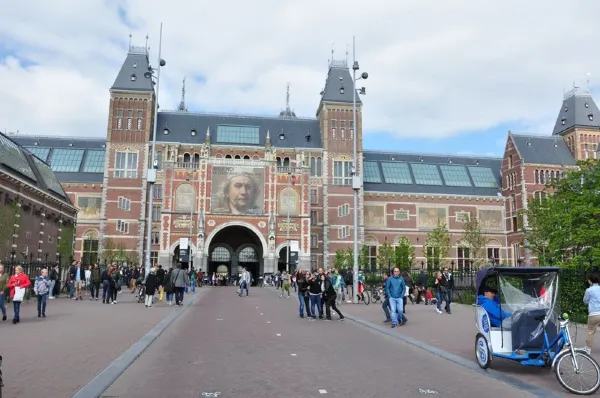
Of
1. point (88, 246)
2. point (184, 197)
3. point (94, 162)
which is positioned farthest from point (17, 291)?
point (94, 162)

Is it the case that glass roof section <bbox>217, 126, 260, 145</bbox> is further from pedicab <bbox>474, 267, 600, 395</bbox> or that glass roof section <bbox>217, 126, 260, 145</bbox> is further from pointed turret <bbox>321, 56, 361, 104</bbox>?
pedicab <bbox>474, 267, 600, 395</bbox>

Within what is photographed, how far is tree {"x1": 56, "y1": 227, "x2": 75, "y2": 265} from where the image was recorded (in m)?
33.3

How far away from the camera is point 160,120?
204ft

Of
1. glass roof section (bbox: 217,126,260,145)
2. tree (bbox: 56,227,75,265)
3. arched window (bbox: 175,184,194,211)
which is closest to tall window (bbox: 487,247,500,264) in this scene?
glass roof section (bbox: 217,126,260,145)

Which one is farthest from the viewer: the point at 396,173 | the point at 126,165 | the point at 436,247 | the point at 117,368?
the point at 396,173

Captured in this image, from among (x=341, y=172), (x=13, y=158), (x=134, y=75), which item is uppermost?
(x=134, y=75)

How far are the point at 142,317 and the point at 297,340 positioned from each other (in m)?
6.91

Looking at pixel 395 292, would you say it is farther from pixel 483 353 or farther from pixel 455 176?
pixel 455 176

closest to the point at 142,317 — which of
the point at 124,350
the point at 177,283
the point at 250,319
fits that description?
the point at 250,319

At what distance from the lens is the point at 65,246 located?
33406 mm

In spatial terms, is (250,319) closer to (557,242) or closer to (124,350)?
(124,350)

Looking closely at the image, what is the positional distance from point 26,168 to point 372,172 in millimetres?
43140

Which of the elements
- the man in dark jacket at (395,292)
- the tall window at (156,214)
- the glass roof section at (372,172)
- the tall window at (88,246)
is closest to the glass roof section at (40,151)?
the tall window at (88,246)

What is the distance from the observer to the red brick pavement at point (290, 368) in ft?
22.9
